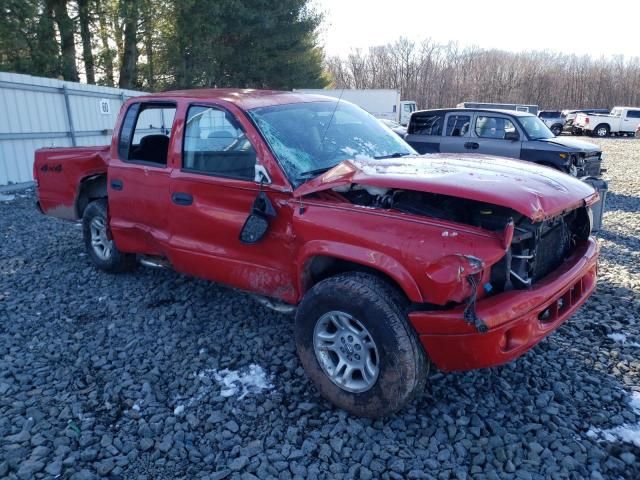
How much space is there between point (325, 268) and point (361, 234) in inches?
18.9

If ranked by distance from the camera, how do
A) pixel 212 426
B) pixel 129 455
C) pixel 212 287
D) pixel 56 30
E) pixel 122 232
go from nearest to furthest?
pixel 129 455 → pixel 212 426 → pixel 122 232 → pixel 212 287 → pixel 56 30

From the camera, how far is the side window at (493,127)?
32.0 feet

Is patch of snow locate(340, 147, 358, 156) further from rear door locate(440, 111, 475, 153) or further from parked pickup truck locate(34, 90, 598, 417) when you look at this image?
rear door locate(440, 111, 475, 153)

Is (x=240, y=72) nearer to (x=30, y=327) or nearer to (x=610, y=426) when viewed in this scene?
(x=30, y=327)

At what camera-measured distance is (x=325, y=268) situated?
10.4 feet

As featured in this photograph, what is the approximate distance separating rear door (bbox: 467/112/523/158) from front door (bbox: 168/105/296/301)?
721 cm

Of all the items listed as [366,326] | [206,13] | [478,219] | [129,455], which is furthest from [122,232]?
[206,13]

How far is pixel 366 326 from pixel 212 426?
3.68ft

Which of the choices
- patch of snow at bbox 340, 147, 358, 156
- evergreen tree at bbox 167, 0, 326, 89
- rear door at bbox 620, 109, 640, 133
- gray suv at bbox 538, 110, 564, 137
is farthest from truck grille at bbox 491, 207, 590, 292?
rear door at bbox 620, 109, 640, 133

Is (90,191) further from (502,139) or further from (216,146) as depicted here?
(502,139)

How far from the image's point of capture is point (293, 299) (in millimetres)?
3398

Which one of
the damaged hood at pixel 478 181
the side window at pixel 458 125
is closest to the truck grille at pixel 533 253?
the damaged hood at pixel 478 181

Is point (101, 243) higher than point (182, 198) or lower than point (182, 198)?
lower

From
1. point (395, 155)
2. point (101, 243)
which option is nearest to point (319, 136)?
point (395, 155)
